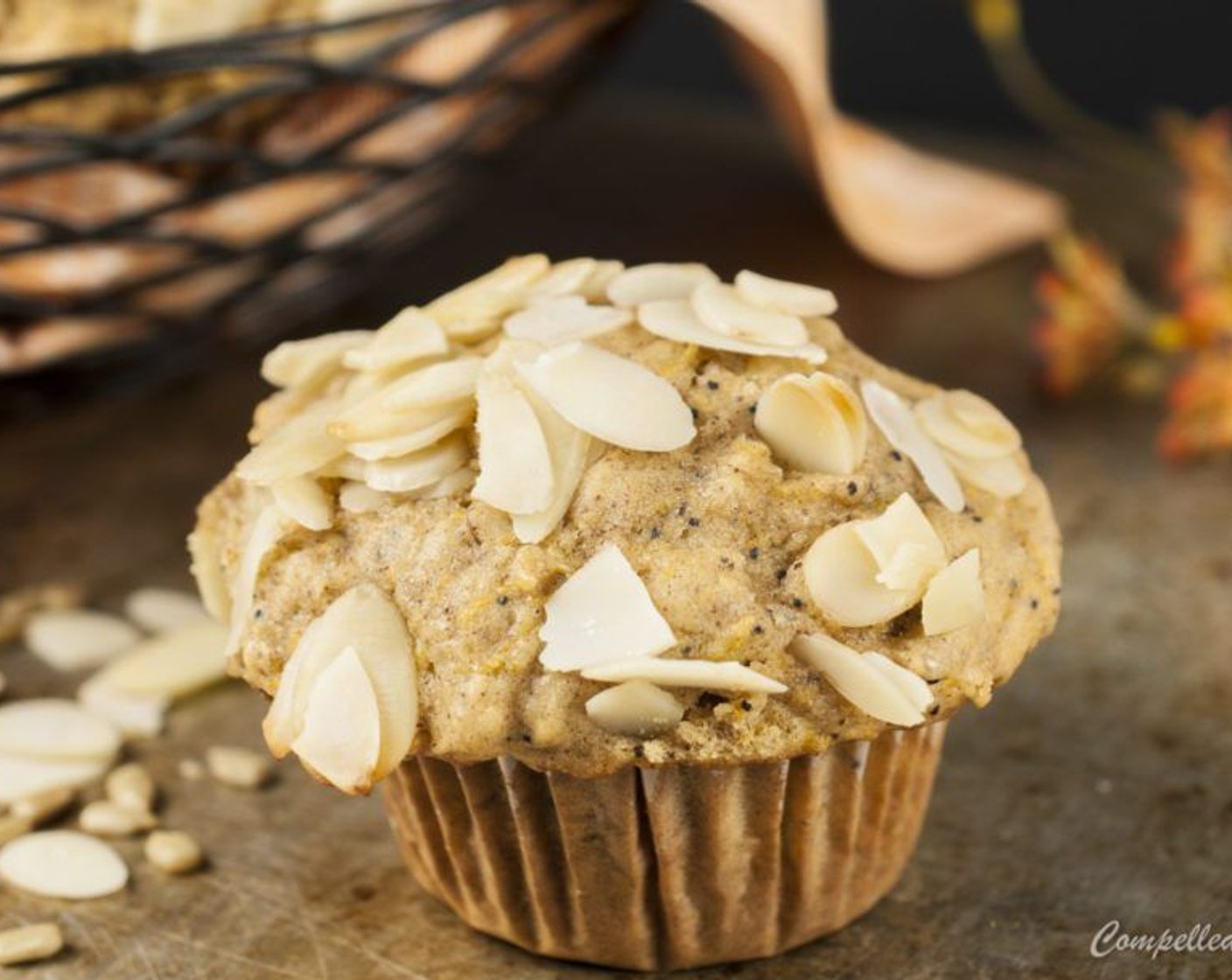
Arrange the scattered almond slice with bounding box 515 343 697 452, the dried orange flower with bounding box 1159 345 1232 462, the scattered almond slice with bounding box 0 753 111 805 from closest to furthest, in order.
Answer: the scattered almond slice with bounding box 515 343 697 452 < the scattered almond slice with bounding box 0 753 111 805 < the dried orange flower with bounding box 1159 345 1232 462

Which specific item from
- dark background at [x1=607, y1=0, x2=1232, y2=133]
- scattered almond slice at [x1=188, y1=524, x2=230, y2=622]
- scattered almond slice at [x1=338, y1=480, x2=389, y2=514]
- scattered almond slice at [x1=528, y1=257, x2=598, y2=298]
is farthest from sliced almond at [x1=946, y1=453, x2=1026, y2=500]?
dark background at [x1=607, y1=0, x2=1232, y2=133]

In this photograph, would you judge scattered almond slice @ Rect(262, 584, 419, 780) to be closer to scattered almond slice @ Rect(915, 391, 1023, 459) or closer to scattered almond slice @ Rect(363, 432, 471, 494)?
scattered almond slice @ Rect(363, 432, 471, 494)

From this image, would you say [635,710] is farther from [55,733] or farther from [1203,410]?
[1203,410]

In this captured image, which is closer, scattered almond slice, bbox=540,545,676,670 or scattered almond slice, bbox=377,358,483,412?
scattered almond slice, bbox=540,545,676,670

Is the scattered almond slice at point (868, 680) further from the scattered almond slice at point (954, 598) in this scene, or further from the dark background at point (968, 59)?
the dark background at point (968, 59)

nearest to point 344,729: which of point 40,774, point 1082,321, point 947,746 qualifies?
point 40,774

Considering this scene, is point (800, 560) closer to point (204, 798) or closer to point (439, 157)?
point (204, 798)
